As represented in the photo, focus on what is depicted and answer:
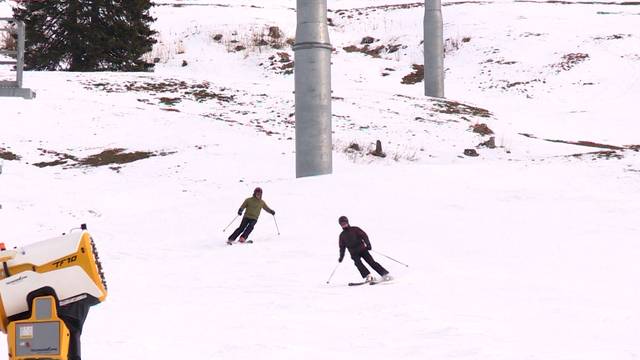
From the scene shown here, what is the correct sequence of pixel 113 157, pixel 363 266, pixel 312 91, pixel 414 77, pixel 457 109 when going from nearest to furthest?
pixel 363 266 < pixel 312 91 < pixel 113 157 < pixel 457 109 < pixel 414 77

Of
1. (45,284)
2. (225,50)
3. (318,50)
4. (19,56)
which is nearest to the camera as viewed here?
(45,284)

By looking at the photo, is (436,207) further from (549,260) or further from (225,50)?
(225,50)

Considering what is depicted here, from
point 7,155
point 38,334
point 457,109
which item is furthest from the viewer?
point 457,109

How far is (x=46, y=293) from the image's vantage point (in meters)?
4.46

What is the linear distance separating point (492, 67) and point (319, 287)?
38462mm

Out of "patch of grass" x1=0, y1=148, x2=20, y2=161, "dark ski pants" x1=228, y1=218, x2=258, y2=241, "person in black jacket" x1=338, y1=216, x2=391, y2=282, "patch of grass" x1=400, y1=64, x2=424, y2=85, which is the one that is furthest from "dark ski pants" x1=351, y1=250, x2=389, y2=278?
"patch of grass" x1=400, y1=64, x2=424, y2=85

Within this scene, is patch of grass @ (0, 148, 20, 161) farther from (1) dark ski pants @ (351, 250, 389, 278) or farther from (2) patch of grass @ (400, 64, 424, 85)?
(2) patch of grass @ (400, 64, 424, 85)

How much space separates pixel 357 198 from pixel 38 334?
47.4 ft

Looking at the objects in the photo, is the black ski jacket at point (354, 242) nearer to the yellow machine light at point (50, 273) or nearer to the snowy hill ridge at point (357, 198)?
the snowy hill ridge at point (357, 198)

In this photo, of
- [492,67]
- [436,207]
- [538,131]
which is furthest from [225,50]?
[436,207]

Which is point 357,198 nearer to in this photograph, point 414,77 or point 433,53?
point 433,53

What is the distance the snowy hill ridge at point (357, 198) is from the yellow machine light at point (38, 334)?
8.85 ft

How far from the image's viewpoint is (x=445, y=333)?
7793 mm

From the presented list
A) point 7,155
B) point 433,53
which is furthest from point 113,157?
point 433,53
